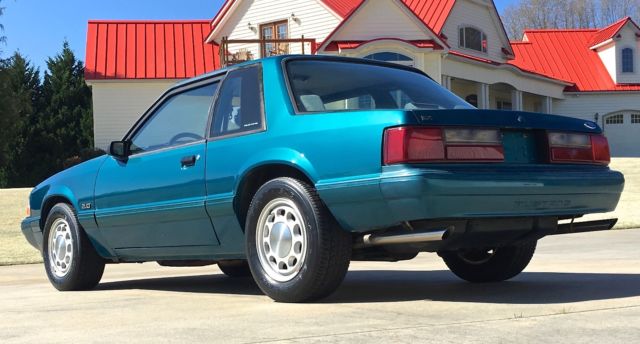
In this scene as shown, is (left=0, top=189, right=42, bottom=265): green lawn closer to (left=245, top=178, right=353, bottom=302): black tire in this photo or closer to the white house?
the white house

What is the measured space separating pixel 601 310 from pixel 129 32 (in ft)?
101

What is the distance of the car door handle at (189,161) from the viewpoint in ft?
17.5

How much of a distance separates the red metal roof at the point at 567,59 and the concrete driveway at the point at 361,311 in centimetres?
3117

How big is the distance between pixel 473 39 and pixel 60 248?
27.1 metres

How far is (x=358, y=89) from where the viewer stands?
5.43m

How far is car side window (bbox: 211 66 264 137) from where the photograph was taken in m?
5.11

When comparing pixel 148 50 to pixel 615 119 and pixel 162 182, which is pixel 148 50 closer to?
pixel 615 119

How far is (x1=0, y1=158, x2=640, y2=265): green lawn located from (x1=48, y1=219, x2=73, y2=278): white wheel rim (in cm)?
506

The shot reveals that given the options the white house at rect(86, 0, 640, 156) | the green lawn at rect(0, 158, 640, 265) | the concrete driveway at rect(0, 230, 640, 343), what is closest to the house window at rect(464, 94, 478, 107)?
the white house at rect(86, 0, 640, 156)

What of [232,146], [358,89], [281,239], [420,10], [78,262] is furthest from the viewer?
[420,10]

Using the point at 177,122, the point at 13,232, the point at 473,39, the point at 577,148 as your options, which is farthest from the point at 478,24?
the point at 577,148

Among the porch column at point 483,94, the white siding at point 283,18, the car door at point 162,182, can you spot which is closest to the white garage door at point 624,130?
the porch column at point 483,94

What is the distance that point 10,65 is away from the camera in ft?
117

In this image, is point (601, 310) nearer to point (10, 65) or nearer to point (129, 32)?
point (129, 32)
